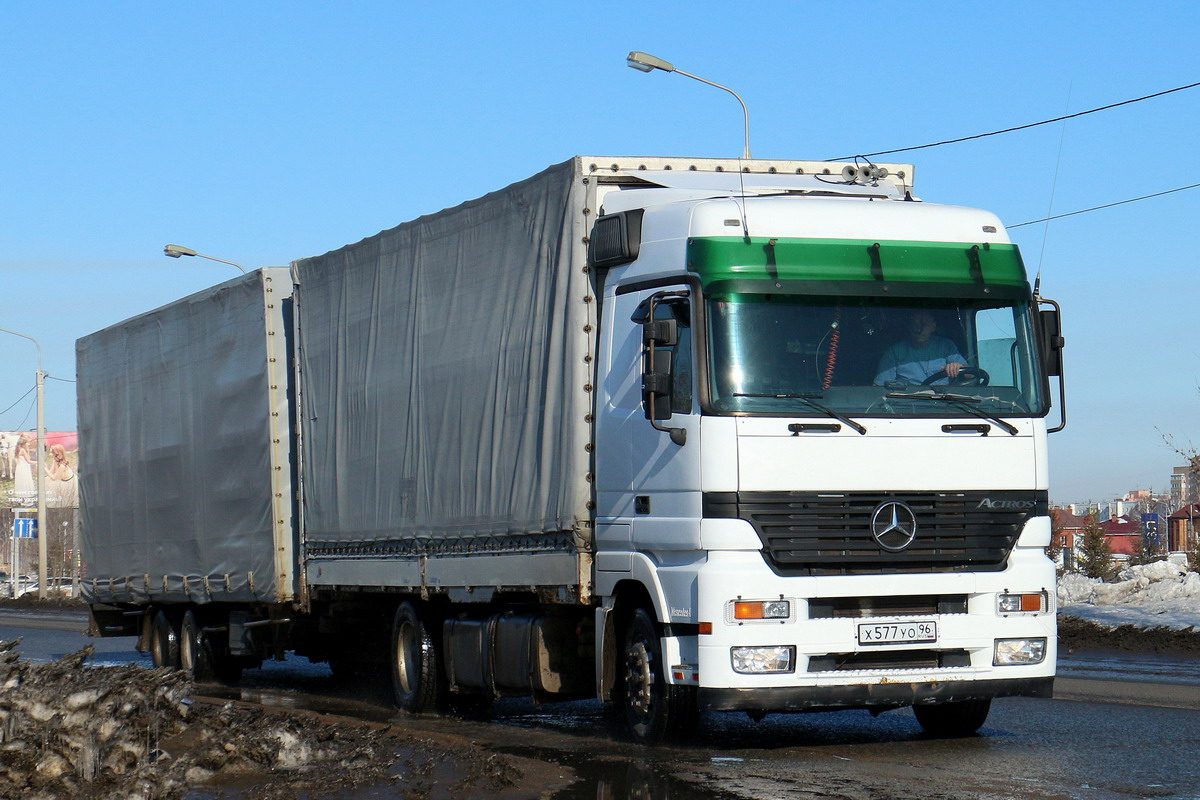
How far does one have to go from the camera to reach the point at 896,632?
954 centimetres

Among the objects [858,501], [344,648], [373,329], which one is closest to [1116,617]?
[344,648]

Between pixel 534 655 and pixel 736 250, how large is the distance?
3351 mm

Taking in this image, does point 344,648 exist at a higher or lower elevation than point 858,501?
lower

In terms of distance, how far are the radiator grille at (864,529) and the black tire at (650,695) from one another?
3.45 ft

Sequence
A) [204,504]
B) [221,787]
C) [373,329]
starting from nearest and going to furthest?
[221,787] → [373,329] → [204,504]

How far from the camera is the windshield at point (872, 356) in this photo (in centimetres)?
946

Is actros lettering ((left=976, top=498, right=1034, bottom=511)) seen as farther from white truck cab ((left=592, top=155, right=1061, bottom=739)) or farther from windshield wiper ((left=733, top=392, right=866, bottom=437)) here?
windshield wiper ((left=733, top=392, right=866, bottom=437))

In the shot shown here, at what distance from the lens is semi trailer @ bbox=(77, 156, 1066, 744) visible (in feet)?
30.8

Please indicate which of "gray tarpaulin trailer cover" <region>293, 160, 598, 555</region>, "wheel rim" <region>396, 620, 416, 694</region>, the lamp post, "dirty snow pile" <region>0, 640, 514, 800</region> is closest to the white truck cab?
"gray tarpaulin trailer cover" <region>293, 160, 598, 555</region>

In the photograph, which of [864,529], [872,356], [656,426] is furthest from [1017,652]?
[656,426]

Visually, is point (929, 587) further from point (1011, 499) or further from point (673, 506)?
point (673, 506)

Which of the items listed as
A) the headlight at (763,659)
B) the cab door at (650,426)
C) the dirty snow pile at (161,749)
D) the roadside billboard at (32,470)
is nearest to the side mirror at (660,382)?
the cab door at (650,426)

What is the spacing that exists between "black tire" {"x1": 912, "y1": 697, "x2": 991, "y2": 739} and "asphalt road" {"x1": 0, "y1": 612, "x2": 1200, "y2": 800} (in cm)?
10

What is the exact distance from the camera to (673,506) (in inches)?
380
